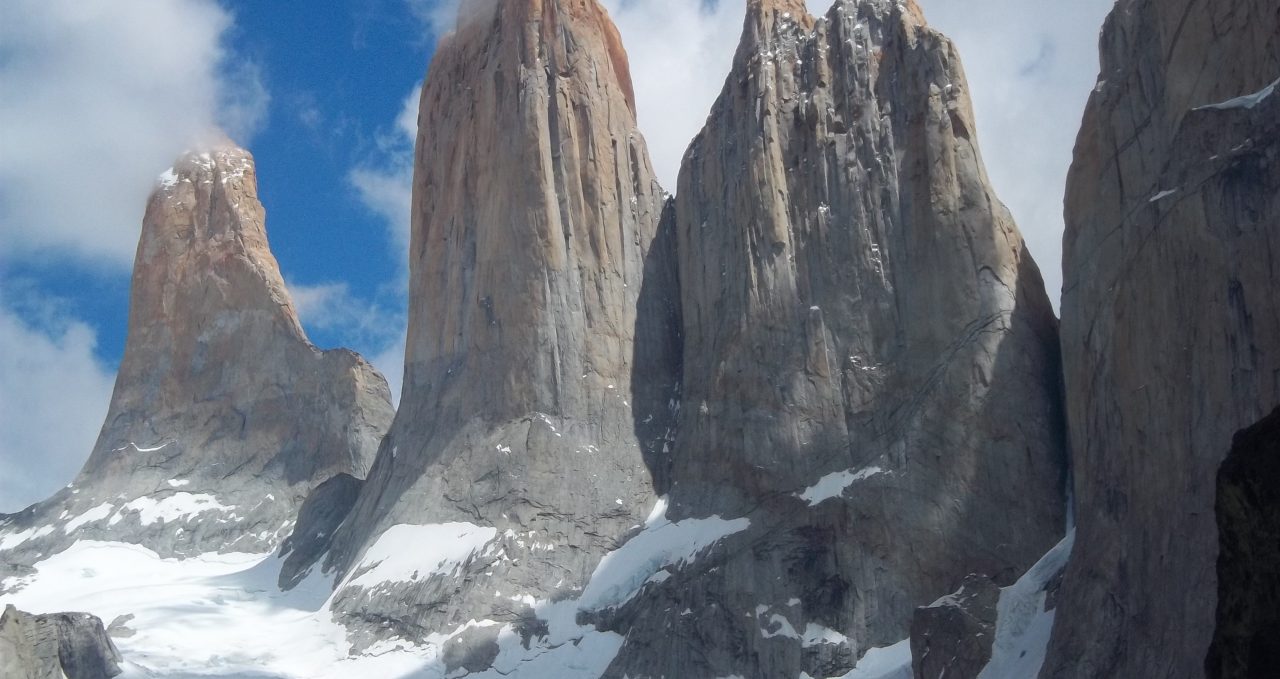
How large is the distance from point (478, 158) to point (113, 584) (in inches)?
896

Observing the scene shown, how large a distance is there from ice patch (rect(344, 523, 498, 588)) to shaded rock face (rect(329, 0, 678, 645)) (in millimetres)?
182

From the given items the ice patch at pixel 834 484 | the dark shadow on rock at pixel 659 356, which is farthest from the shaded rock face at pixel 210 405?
the ice patch at pixel 834 484

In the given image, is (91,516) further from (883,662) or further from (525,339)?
(883,662)

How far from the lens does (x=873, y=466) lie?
44.1m

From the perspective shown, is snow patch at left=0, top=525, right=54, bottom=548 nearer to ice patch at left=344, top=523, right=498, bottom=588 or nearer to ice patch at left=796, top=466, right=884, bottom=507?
ice patch at left=344, top=523, right=498, bottom=588

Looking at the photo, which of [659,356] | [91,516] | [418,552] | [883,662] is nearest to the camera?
[883,662]

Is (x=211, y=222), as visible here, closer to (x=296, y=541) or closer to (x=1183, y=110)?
(x=296, y=541)

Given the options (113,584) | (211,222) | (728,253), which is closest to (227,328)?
(211,222)

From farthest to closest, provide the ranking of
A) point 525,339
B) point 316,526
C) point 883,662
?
point 316,526 < point 525,339 < point 883,662

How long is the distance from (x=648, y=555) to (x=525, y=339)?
32.3 feet

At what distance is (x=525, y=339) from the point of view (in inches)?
2117

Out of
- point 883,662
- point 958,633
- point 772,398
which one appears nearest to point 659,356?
point 772,398

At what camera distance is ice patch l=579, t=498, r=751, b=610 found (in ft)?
153

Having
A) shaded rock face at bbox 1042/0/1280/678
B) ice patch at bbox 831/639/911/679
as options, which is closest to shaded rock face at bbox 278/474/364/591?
ice patch at bbox 831/639/911/679
